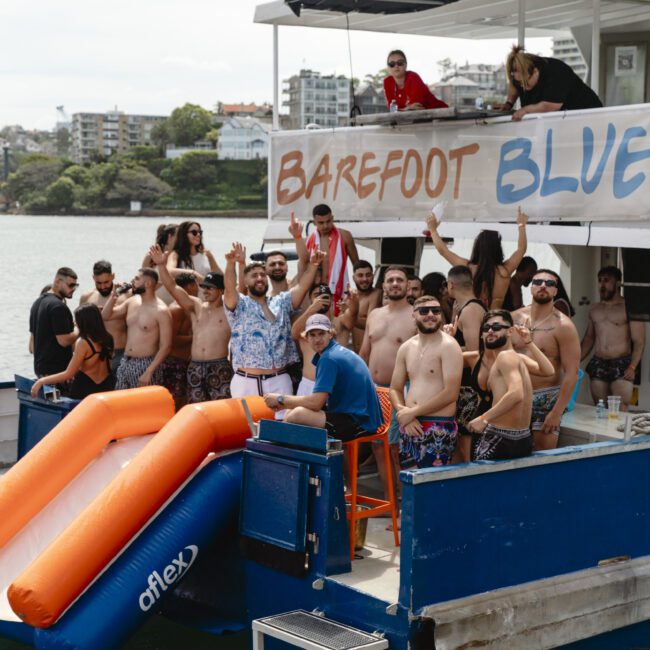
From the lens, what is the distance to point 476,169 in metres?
10.2

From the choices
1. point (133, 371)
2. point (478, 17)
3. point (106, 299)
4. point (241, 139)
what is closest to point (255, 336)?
point (133, 371)

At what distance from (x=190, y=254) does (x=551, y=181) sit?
3.43 metres

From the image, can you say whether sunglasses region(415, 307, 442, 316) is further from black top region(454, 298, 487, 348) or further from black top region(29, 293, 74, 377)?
black top region(29, 293, 74, 377)

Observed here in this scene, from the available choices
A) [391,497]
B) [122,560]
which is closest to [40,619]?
[122,560]

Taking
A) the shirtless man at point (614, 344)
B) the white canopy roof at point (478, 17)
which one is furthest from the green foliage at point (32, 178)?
the shirtless man at point (614, 344)

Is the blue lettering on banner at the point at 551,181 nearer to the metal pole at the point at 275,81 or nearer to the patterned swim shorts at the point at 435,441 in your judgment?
the patterned swim shorts at the point at 435,441

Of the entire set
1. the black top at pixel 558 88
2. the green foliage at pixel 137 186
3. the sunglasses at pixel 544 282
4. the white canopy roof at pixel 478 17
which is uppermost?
the green foliage at pixel 137 186

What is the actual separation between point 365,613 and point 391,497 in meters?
1.11

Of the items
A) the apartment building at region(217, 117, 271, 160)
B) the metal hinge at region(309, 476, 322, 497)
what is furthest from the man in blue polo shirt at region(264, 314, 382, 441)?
the apartment building at region(217, 117, 271, 160)

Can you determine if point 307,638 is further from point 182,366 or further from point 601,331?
point 601,331

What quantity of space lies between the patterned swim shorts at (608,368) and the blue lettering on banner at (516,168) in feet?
5.36

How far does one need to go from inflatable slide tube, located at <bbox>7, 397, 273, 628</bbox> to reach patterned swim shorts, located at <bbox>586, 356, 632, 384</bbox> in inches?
139

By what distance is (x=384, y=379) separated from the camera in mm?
8570

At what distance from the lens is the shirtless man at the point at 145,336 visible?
31.7 ft
